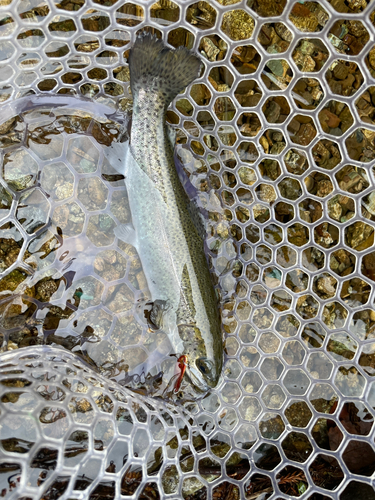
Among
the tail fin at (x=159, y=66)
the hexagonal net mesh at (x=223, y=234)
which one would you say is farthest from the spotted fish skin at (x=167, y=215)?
the hexagonal net mesh at (x=223, y=234)

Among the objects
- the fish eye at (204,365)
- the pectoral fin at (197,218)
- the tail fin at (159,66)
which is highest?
the tail fin at (159,66)

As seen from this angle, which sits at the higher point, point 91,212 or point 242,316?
point 91,212

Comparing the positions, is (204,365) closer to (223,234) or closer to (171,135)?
(223,234)

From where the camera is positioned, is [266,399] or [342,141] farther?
[266,399]

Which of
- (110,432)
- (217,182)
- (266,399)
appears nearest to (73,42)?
(217,182)

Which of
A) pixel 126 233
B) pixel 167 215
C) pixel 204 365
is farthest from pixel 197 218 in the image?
pixel 204 365

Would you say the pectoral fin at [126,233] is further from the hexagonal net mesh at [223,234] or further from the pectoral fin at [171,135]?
the pectoral fin at [171,135]

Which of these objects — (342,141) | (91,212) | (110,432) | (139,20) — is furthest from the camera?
(91,212)

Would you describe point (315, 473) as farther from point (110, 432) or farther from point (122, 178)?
point (122, 178)
